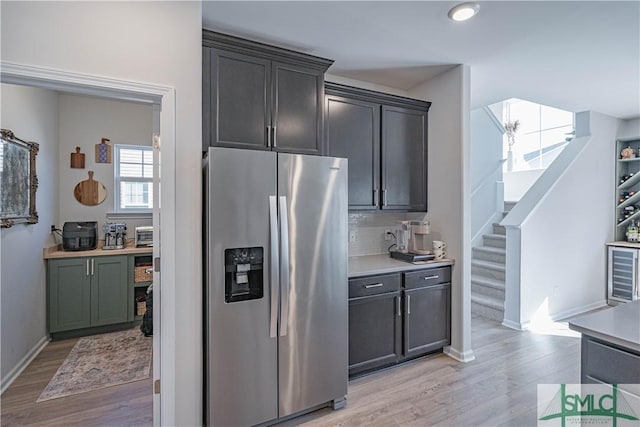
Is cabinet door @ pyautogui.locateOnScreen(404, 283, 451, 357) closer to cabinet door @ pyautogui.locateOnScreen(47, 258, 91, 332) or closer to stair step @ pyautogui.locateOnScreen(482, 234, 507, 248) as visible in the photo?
stair step @ pyautogui.locateOnScreen(482, 234, 507, 248)

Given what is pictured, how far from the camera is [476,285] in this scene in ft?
14.6

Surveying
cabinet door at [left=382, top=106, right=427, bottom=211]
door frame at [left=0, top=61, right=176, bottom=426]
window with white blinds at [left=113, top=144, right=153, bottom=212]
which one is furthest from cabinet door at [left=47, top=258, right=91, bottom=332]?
cabinet door at [left=382, top=106, right=427, bottom=211]

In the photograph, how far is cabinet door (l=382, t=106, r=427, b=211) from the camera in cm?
307

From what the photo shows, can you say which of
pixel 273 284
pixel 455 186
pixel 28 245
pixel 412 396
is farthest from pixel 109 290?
pixel 455 186

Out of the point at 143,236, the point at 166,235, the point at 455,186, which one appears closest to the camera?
the point at 166,235

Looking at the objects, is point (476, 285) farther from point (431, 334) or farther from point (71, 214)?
point (71, 214)

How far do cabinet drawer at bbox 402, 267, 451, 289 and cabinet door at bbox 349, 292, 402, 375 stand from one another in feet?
0.55

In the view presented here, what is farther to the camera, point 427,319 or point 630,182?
point 630,182

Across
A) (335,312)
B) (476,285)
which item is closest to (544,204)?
(476,285)

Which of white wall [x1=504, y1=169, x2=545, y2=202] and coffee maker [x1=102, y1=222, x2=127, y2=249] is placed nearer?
coffee maker [x1=102, y1=222, x2=127, y2=249]

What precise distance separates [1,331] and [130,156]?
8.34ft

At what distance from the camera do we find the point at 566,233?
417cm

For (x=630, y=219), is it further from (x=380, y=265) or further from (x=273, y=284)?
(x=273, y=284)

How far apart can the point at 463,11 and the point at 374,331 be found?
241 centimetres
